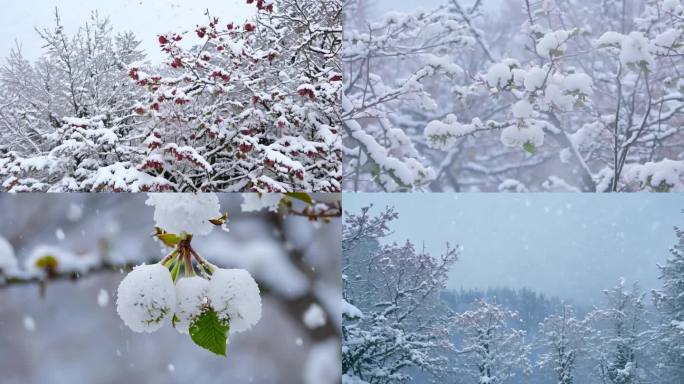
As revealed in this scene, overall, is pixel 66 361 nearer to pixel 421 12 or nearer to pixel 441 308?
pixel 441 308

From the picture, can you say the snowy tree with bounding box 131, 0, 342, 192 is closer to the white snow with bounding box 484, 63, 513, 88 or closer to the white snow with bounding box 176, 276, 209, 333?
the white snow with bounding box 484, 63, 513, 88

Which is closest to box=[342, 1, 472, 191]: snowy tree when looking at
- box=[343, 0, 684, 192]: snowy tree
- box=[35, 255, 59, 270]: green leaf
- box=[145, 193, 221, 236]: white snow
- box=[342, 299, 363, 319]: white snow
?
box=[343, 0, 684, 192]: snowy tree

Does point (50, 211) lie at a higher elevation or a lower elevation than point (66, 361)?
higher

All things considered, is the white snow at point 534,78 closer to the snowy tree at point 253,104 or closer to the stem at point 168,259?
the snowy tree at point 253,104

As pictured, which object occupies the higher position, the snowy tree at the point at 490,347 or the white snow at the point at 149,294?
the white snow at the point at 149,294

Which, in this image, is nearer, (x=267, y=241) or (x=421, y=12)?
(x=267, y=241)

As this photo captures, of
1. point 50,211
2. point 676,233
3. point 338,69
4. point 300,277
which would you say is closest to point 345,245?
point 300,277

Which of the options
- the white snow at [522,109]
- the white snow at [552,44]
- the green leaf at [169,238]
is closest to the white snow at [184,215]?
the green leaf at [169,238]
